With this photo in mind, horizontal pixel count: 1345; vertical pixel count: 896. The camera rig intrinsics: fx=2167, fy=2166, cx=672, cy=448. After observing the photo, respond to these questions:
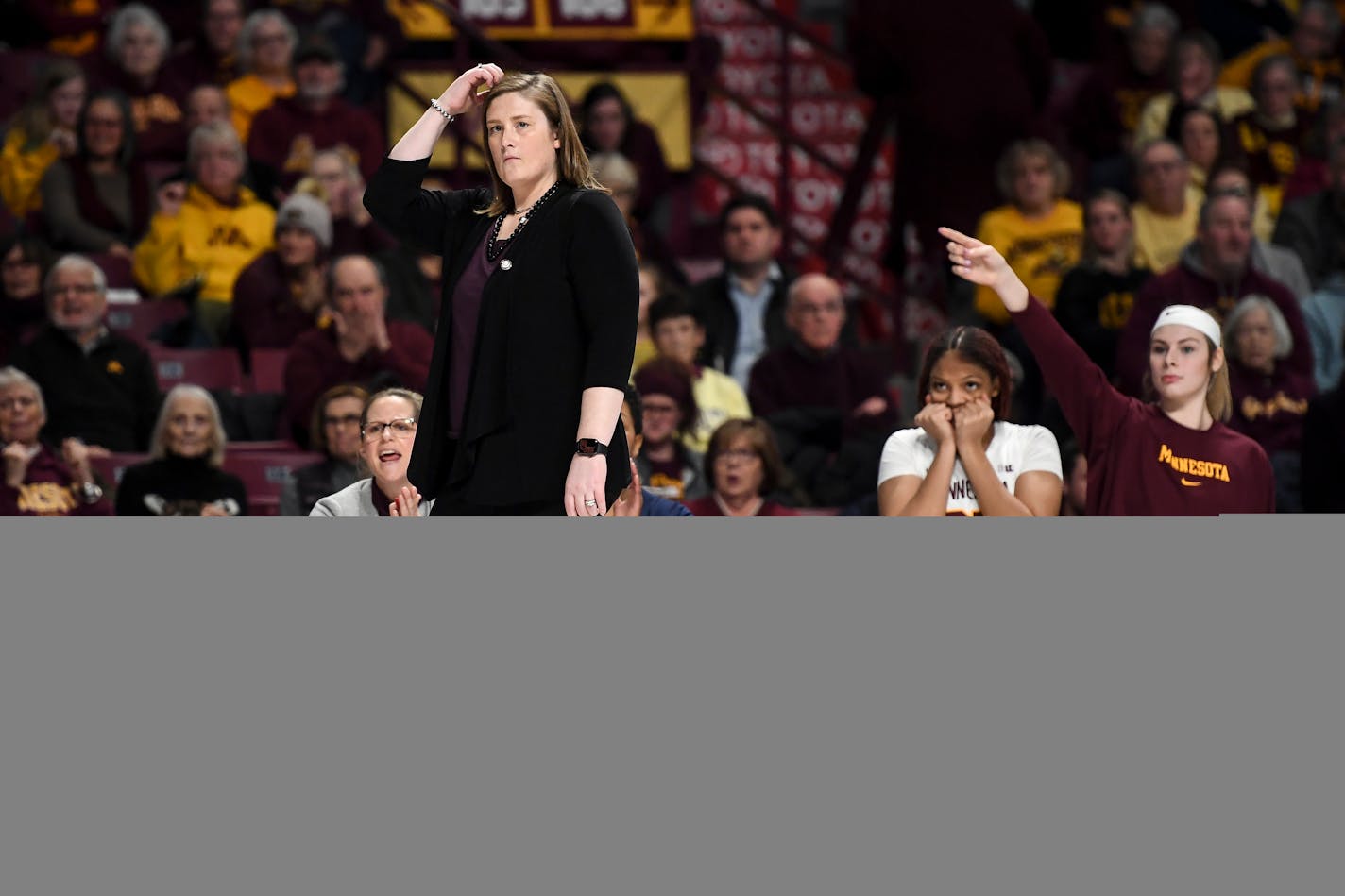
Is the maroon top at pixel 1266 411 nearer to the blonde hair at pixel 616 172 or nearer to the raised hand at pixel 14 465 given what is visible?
the blonde hair at pixel 616 172

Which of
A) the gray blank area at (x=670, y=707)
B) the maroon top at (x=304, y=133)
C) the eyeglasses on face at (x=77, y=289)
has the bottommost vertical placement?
the gray blank area at (x=670, y=707)

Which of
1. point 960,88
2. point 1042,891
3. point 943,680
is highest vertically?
point 960,88

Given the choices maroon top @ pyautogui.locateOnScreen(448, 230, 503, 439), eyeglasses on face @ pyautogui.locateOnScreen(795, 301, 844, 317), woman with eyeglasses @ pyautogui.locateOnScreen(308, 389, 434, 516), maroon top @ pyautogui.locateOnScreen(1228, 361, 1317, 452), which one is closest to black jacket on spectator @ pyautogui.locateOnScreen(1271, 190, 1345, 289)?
maroon top @ pyautogui.locateOnScreen(1228, 361, 1317, 452)

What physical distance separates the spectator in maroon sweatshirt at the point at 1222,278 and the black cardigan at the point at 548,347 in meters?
3.91

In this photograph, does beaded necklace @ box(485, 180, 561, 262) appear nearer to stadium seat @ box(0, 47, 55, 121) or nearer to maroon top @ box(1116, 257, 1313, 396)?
maroon top @ box(1116, 257, 1313, 396)

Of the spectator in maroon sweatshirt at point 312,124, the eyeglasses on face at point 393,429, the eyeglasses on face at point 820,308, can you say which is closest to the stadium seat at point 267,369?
A: the spectator in maroon sweatshirt at point 312,124

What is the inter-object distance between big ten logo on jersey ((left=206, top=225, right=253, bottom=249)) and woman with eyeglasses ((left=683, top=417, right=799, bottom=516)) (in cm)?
262

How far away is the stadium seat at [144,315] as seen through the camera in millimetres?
7926

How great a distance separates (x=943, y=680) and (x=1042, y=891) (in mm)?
361

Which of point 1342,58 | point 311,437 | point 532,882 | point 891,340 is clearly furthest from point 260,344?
point 1342,58

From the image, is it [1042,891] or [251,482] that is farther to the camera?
[251,482]

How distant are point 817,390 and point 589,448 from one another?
364 cm

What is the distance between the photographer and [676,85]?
31.5 ft

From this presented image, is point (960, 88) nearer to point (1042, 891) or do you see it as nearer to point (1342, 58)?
point (1342, 58)
